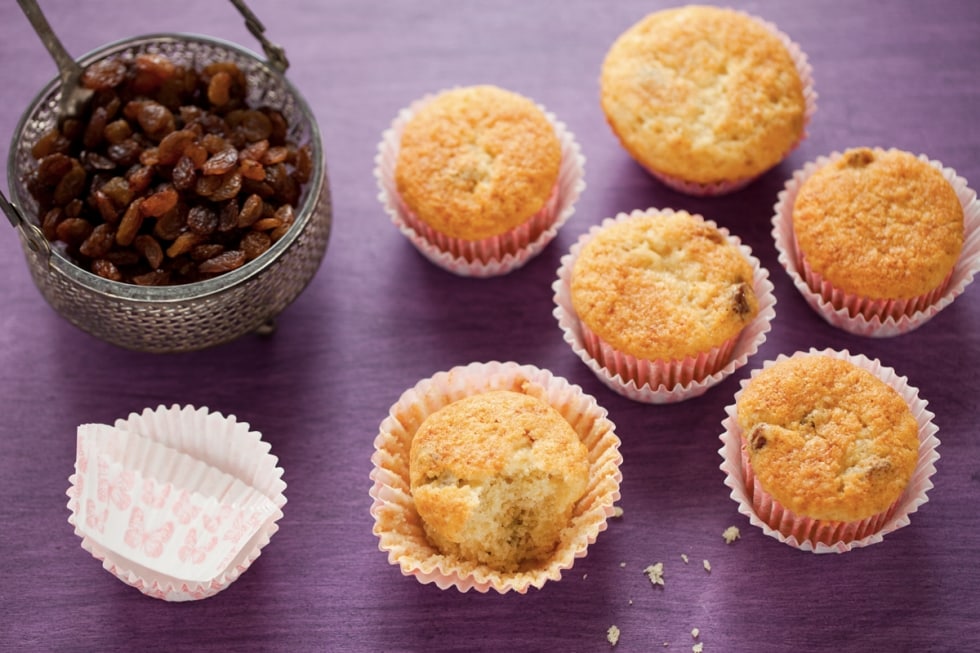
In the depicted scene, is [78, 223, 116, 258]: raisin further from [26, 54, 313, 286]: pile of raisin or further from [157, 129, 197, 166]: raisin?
[157, 129, 197, 166]: raisin

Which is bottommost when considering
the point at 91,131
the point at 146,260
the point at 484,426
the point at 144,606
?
the point at 144,606

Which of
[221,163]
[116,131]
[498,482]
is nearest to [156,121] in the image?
[116,131]

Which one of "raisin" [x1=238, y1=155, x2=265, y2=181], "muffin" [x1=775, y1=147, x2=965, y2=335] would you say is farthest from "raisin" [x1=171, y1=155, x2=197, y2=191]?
"muffin" [x1=775, y1=147, x2=965, y2=335]

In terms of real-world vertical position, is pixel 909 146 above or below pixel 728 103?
below

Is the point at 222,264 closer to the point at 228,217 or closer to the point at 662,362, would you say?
the point at 228,217

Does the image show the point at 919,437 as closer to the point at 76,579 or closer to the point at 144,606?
the point at 144,606

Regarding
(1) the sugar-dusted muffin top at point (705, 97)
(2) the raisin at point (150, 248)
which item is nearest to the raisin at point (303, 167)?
(2) the raisin at point (150, 248)

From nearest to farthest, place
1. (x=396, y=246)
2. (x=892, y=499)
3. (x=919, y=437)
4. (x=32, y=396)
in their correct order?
(x=892, y=499) < (x=919, y=437) < (x=32, y=396) < (x=396, y=246)

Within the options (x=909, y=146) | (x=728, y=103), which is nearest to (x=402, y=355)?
(x=728, y=103)
